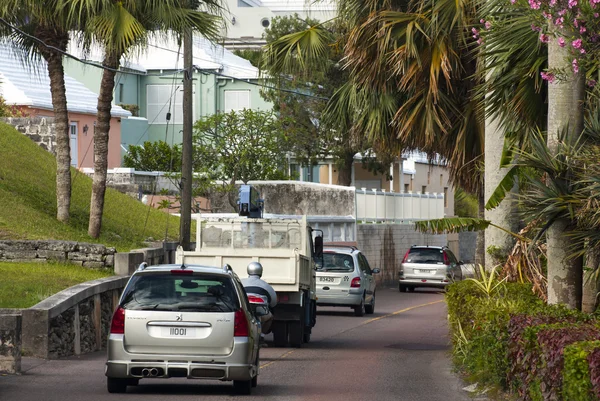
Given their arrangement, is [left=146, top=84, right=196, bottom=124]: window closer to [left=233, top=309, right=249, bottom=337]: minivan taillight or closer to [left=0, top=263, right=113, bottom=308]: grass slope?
[left=0, top=263, right=113, bottom=308]: grass slope

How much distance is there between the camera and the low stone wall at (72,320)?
16625 millimetres

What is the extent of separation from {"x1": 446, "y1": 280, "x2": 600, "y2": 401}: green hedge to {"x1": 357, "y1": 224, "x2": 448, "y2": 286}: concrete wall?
2726 centimetres

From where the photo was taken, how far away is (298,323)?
66.1 ft

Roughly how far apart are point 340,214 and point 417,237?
1056 cm

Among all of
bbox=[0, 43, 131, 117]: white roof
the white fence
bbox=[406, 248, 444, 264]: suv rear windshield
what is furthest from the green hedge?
bbox=[0, 43, 131, 117]: white roof

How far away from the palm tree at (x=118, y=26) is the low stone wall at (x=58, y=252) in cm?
366

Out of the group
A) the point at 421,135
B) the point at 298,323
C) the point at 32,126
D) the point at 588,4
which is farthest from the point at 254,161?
the point at 588,4

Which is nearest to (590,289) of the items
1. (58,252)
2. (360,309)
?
(58,252)

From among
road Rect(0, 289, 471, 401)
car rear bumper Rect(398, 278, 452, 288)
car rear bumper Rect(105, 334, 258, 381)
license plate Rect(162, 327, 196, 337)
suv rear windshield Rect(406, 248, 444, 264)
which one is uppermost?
suv rear windshield Rect(406, 248, 444, 264)

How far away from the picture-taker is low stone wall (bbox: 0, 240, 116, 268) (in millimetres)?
22891

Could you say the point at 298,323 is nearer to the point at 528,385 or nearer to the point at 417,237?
the point at 528,385

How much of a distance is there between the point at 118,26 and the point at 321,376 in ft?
37.9

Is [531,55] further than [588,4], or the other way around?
[531,55]

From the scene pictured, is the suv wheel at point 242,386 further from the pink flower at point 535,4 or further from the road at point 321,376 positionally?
the pink flower at point 535,4
